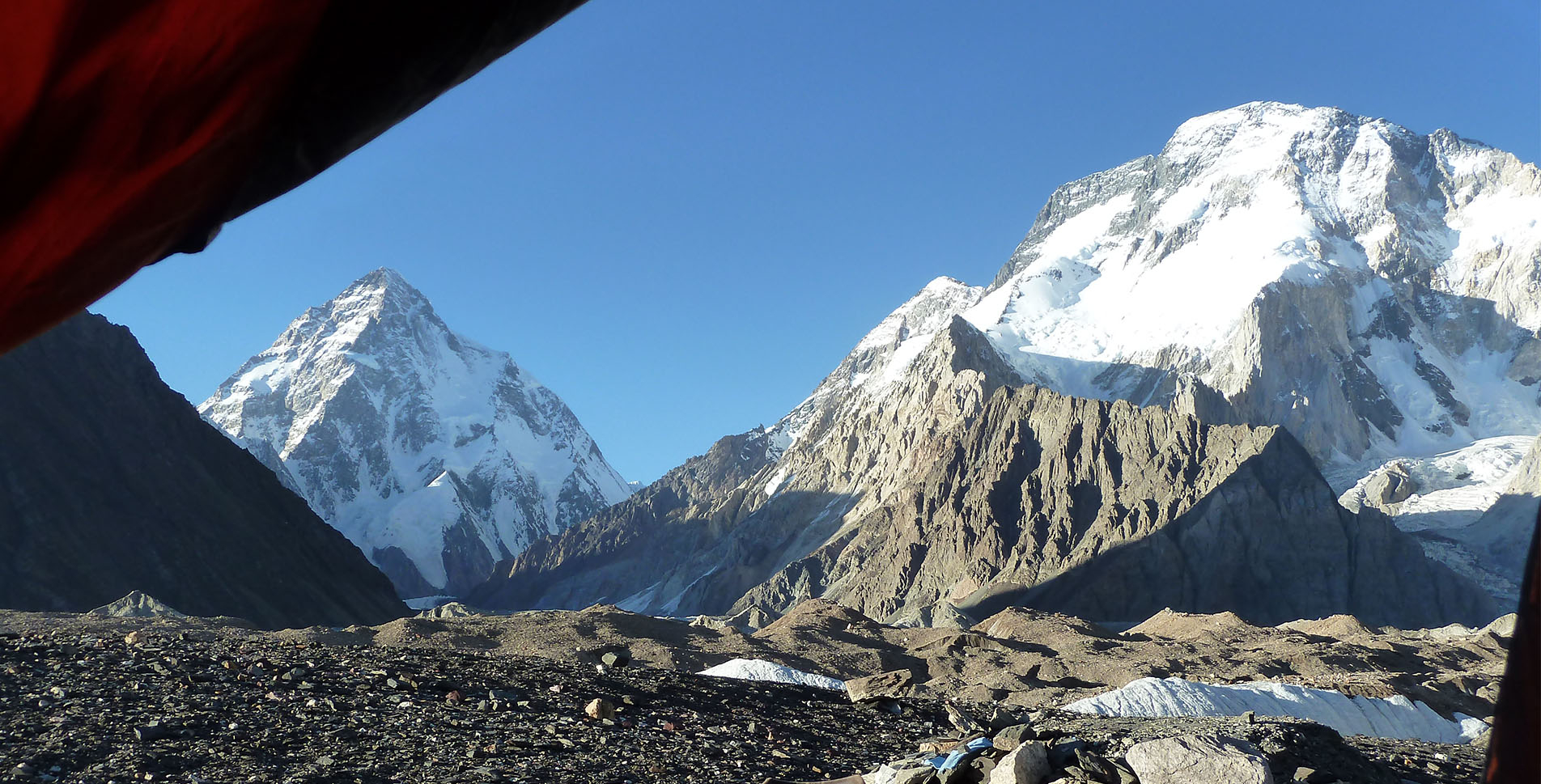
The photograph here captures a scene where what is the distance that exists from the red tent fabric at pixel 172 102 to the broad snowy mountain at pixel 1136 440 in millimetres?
79846

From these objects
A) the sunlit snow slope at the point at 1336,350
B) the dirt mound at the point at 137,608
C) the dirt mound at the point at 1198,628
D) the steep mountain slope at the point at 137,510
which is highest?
the sunlit snow slope at the point at 1336,350

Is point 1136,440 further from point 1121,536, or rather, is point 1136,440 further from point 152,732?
point 152,732

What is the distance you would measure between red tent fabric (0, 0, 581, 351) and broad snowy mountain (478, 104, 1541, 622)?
79846 mm

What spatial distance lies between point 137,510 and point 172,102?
211ft

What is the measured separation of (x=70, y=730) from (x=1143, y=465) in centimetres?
10686

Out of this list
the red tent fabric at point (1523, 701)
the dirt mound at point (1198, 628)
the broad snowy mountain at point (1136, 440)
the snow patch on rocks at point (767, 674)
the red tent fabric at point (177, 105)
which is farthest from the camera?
the broad snowy mountain at point (1136, 440)

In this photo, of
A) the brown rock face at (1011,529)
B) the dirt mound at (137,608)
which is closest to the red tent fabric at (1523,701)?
the dirt mound at (137,608)

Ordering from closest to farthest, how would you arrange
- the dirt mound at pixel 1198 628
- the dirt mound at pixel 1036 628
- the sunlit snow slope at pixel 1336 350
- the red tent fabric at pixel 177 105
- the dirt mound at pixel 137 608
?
the red tent fabric at pixel 177 105 → the dirt mound at pixel 137 608 → the dirt mound at pixel 1036 628 → the dirt mound at pixel 1198 628 → the sunlit snow slope at pixel 1336 350

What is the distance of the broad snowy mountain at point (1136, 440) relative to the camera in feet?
317

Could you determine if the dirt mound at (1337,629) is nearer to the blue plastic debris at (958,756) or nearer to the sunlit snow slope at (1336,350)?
the blue plastic debris at (958,756)

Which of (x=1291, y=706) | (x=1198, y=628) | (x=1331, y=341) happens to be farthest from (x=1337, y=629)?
(x=1331, y=341)

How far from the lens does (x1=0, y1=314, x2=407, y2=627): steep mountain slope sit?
50.5 meters

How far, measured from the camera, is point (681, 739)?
34.7ft

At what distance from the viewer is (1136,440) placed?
10931 cm
